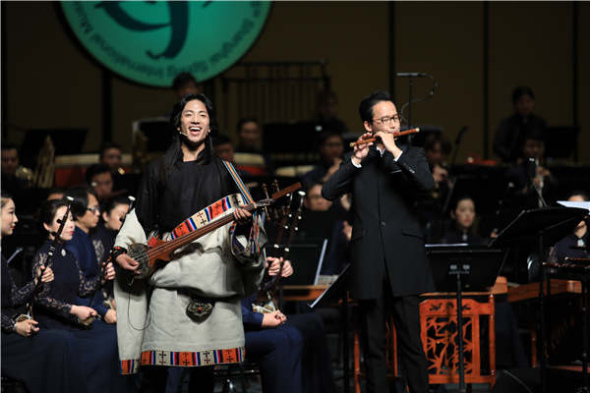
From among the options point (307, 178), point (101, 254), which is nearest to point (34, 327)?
point (101, 254)

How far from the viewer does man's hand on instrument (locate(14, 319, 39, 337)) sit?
471 centimetres

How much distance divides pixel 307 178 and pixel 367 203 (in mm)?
3395

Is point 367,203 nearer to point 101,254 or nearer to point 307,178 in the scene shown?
point 101,254

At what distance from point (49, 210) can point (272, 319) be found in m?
1.44

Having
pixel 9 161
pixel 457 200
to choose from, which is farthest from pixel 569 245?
pixel 9 161

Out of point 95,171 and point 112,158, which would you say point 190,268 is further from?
point 112,158

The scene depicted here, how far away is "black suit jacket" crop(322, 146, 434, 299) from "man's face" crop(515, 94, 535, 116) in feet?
15.4

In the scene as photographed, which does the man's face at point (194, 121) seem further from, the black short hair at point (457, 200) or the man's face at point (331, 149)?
the man's face at point (331, 149)

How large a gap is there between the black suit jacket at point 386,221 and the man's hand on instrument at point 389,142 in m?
0.03

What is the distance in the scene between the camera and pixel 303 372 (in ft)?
16.9

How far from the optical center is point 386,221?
4387 millimetres

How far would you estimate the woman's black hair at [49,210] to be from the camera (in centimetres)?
538

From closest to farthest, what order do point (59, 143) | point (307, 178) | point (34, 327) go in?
point (34, 327), point (307, 178), point (59, 143)

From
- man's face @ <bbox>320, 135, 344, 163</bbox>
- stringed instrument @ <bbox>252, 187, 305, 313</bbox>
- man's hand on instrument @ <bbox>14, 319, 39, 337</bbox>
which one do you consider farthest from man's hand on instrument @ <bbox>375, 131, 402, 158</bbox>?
man's face @ <bbox>320, 135, 344, 163</bbox>
